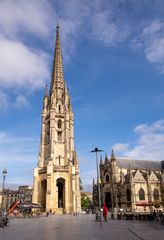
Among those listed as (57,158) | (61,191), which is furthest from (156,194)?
(57,158)

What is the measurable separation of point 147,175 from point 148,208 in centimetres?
933

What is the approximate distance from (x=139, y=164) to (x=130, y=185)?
16.4 meters

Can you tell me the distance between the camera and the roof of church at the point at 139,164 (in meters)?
82.9

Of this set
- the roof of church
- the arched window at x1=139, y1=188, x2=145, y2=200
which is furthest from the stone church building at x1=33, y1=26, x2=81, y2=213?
the roof of church

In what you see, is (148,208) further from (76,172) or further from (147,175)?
(76,172)

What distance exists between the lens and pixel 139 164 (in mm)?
85812

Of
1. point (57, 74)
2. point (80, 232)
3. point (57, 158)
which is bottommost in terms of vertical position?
point (80, 232)

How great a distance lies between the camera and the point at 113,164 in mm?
78188

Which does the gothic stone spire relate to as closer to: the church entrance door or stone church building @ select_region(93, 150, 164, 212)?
the church entrance door

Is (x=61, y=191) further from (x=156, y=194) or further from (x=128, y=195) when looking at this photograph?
(x=156, y=194)

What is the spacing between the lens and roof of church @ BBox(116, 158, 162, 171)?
82875 millimetres

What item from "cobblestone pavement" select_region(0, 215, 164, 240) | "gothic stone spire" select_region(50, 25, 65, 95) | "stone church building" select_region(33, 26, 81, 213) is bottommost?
"cobblestone pavement" select_region(0, 215, 164, 240)

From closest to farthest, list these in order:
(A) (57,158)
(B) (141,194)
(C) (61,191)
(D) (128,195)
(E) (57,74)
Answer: (A) (57,158) < (C) (61,191) < (D) (128,195) < (B) (141,194) < (E) (57,74)

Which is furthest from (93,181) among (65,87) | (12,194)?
(12,194)
